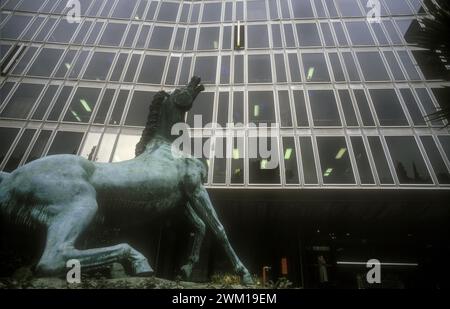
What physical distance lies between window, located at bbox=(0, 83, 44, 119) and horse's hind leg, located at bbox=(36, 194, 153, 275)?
20.1 m

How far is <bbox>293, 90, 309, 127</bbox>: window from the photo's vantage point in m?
20.5

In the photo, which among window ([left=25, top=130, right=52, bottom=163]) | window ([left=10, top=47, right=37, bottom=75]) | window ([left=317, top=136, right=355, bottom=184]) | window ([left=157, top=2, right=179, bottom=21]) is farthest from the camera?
window ([left=157, top=2, right=179, bottom=21])

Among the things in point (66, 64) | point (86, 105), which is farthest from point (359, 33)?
point (66, 64)

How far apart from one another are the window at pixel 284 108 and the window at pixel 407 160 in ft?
19.3

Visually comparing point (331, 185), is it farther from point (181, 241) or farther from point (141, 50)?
point (141, 50)

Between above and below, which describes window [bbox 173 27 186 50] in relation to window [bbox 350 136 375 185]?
above

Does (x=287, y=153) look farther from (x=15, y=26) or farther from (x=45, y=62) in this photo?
(x=15, y=26)

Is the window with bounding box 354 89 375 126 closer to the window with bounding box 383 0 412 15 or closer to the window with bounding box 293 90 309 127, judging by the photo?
the window with bounding box 293 90 309 127

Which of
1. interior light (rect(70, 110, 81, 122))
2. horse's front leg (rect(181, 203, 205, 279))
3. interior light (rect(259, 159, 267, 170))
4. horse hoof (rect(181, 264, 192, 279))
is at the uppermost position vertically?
interior light (rect(70, 110, 81, 122))

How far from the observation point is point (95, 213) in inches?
156

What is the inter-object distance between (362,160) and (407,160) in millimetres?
2487

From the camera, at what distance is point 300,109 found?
20984 mm

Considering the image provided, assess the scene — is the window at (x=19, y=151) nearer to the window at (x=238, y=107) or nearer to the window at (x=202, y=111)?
the window at (x=202, y=111)

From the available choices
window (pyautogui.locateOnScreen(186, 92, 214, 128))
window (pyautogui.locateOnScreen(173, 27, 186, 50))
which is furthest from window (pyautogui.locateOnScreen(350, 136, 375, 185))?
window (pyautogui.locateOnScreen(173, 27, 186, 50))
